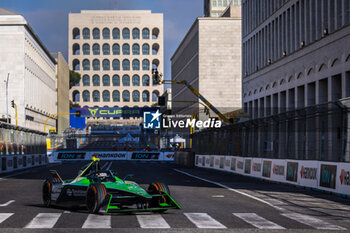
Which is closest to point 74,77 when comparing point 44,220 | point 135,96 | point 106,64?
point 106,64

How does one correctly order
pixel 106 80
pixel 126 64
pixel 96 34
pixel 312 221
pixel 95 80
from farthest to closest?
pixel 126 64, pixel 106 80, pixel 95 80, pixel 96 34, pixel 312 221

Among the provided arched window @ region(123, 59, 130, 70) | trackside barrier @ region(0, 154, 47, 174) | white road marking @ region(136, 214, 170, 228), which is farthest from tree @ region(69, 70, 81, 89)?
white road marking @ region(136, 214, 170, 228)

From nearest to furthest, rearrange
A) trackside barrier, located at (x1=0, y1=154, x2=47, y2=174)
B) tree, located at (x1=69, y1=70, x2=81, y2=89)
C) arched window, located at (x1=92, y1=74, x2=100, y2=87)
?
1. trackside barrier, located at (x1=0, y1=154, x2=47, y2=174)
2. tree, located at (x1=69, y1=70, x2=81, y2=89)
3. arched window, located at (x1=92, y1=74, x2=100, y2=87)

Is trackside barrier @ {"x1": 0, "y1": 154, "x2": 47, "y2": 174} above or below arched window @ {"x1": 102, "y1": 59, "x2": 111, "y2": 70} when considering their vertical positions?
below

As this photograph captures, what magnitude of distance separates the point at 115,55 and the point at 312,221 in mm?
187523

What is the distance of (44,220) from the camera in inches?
484

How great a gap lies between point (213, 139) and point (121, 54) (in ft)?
509

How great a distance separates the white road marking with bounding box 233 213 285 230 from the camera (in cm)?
1163

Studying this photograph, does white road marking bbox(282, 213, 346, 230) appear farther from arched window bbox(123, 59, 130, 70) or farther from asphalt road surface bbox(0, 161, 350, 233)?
arched window bbox(123, 59, 130, 70)

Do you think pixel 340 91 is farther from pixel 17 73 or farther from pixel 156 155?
pixel 17 73

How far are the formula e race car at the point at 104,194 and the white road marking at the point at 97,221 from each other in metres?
0.16

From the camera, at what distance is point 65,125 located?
162375 millimetres

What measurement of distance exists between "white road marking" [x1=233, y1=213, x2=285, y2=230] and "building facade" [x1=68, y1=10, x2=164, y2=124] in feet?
591

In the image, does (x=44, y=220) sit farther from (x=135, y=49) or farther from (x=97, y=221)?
(x=135, y=49)
